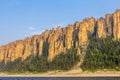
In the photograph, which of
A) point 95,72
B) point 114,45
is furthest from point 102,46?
point 95,72

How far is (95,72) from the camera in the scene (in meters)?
160

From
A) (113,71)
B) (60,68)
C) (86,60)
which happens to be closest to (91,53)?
(86,60)

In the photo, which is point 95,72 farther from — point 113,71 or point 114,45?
point 114,45

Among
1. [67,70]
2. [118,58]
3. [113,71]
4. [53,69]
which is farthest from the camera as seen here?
[53,69]

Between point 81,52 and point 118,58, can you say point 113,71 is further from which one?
point 81,52

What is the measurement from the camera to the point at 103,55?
589ft

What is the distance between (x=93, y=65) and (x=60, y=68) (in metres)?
A: 24.6

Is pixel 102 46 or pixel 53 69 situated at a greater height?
pixel 102 46

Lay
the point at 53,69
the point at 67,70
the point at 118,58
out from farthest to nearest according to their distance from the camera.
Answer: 1. the point at 53,69
2. the point at 67,70
3. the point at 118,58

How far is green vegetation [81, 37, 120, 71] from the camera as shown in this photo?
168 meters

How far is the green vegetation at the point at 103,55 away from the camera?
16838 centimetres

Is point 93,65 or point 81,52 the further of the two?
point 81,52

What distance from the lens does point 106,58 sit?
174625 millimetres

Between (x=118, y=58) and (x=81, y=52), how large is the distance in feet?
113
